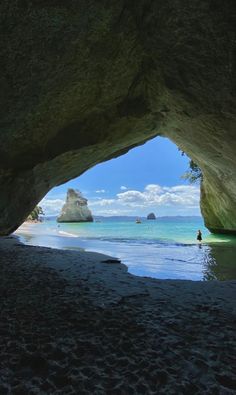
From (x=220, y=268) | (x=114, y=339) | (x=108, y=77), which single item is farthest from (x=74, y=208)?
(x=114, y=339)

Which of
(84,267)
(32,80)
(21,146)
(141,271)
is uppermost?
(32,80)

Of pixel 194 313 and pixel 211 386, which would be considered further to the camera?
pixel 194 313

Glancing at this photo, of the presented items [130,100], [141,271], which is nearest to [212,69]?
[130,100]

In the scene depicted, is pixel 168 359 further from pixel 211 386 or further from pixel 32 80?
pixel 32 80

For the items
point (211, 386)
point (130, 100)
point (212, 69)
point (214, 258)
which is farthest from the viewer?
point (214, 258)

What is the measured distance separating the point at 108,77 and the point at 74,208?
320 feet

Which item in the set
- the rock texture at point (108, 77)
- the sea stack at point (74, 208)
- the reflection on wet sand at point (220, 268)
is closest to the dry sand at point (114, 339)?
the rock texture at point (108, 77)

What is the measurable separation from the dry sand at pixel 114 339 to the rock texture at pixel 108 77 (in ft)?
14.6

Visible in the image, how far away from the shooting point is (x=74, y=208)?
10388cm

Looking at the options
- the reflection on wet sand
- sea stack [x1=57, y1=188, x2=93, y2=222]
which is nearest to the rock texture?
the reflection on wet sand

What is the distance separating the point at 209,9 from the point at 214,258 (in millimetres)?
12419

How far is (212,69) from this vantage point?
6148mm

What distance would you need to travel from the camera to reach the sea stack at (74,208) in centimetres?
10325

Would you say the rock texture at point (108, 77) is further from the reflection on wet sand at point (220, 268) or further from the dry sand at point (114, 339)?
the dry sand at point (114, 339)
